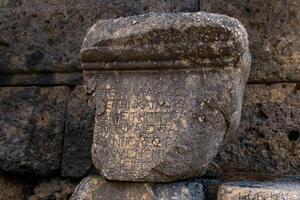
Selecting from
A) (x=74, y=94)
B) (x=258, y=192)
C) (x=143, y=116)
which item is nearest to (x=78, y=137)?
(x=74, y=94)

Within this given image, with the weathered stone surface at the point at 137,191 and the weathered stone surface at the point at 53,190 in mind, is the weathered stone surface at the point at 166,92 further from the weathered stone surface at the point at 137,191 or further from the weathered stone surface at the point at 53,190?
the weathered stone surface at the point at 53,190

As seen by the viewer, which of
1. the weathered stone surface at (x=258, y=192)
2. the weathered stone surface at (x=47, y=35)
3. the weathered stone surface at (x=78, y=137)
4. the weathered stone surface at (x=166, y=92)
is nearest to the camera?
the weathered stone surface at (x=258, y=192)

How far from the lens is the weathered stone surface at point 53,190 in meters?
3.18

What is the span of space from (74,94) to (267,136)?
1.12 meters

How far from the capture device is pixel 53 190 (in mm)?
3215

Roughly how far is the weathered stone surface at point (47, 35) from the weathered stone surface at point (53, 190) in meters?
0.58

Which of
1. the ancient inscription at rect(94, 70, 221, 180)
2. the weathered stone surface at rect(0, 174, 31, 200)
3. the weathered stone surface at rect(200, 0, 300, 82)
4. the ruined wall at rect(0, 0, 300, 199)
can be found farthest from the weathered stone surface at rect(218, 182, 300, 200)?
the weathered stone surface at rect(0, 174, 31, 200)

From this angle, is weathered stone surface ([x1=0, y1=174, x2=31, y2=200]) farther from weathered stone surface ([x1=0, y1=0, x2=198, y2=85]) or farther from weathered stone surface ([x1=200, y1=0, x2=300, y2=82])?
weathered stone surface ([x1=200, y1=0, x2=300, y2=82])

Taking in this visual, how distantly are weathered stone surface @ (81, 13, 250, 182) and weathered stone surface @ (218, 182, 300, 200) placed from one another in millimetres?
163

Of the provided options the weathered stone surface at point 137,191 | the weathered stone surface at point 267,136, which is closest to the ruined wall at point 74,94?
the weathered stone surface at point 267,136

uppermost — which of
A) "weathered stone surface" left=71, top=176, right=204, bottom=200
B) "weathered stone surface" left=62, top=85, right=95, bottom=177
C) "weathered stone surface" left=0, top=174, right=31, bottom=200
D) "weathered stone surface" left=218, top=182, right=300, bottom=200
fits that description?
"weathered stone surface" left=218, top=182, right=300, bottom=200

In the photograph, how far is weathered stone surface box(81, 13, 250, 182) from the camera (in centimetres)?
232

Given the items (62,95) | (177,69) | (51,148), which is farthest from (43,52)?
(177,69)

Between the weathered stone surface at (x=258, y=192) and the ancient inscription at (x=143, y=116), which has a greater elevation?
the ancient inscription at (x=143, y=116)
